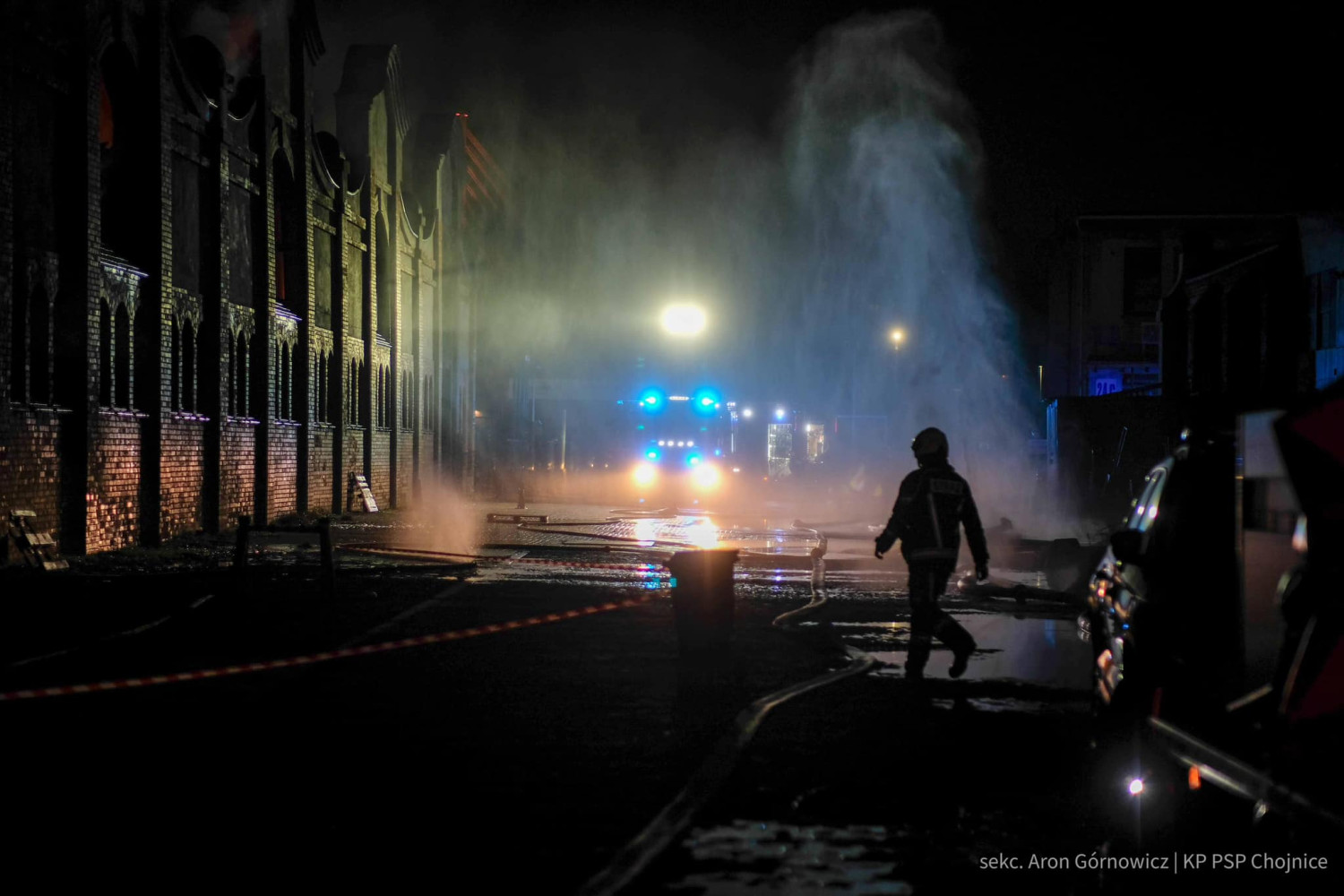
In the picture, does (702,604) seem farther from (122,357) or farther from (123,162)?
(123,162)

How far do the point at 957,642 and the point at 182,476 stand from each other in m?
16.9

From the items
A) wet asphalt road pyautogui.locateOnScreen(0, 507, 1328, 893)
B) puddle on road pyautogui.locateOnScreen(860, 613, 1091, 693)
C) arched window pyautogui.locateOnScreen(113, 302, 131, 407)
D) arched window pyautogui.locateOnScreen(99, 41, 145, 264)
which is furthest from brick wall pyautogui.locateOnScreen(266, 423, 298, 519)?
Result: puddle on road pyautogui.locateOnScreen(860, 613, 1091, 693)

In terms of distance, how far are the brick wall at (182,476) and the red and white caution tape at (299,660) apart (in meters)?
10.9

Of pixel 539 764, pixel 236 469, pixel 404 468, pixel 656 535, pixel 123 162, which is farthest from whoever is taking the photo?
pixel 404 468

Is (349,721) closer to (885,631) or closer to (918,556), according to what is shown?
(918,556)

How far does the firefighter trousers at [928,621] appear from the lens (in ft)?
32.9

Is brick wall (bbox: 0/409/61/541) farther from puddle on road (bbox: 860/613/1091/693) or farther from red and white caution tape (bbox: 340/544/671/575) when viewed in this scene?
puddle on road (bbox: 860/613/1091/693)

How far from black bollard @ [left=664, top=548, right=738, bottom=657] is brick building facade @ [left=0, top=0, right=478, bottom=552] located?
1068cm

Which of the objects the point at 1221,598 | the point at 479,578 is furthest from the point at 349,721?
the point at 479,578

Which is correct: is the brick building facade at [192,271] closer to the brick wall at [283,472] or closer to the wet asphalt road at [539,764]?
the brick wall at [283,472]

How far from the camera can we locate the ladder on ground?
17.7 metres

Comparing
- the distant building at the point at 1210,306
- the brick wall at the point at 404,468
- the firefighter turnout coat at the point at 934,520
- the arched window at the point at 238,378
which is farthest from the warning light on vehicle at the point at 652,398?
the firefighter turnout coat at the point at 934,520

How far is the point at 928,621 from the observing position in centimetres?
1010

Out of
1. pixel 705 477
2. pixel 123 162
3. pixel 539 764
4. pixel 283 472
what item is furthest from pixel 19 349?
pixel 705 477
